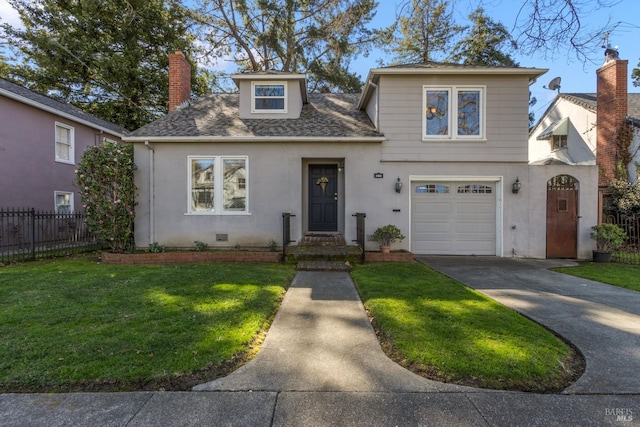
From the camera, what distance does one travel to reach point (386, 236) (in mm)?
8547

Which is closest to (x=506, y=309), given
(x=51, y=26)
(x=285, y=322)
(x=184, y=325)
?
(x=285, y=322)

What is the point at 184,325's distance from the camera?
3707 millimetres

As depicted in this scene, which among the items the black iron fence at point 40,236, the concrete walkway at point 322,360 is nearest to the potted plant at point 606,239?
→ the concrete walkway at point 322,360

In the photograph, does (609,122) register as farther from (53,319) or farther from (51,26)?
(51,26)

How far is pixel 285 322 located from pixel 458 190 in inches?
287

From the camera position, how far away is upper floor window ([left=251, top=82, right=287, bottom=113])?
1012 centimetres

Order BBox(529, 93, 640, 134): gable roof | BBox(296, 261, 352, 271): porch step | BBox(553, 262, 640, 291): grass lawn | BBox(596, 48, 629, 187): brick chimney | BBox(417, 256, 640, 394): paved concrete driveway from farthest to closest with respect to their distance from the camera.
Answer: BBox(529, 93, 640, 134): gable roof → BBox(596, 48, 629, 187): brick chimney → BBox(296, 261, 352, 271): porch step → BBox(553, 262, 640, 291): grass lawn → BBox(417, 256, 640, 394): paved concrete driveway

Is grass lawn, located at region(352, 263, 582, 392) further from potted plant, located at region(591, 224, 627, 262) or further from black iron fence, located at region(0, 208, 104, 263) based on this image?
black iron fence, located at region(0, 208, 104, 263)

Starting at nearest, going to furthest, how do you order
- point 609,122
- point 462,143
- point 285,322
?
point 285,322, point 462,143, point 609,122

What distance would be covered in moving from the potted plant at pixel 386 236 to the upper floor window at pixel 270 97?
5072 mm

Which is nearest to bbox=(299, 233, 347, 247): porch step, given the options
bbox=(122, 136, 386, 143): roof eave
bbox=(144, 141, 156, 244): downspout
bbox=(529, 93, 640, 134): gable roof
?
bbox=(122, 136, 386, 143): roof eave

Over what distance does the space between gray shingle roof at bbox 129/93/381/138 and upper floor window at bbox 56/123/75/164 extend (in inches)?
219

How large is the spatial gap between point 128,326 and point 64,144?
12531 mm

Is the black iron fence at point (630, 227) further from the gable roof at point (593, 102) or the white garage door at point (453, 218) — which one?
the gable roof at point (593, 102)
